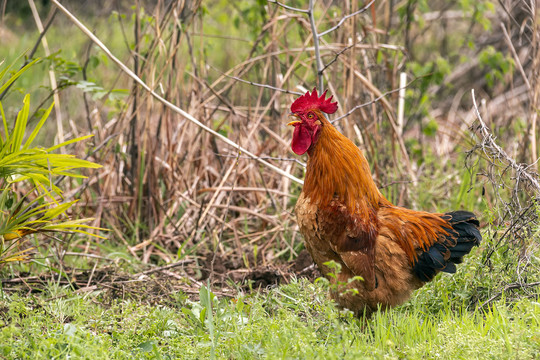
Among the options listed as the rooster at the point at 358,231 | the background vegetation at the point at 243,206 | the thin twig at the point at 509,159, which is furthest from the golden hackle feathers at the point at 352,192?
the thin twig at the point at 509,159

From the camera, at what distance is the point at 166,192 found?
5496 millimetres

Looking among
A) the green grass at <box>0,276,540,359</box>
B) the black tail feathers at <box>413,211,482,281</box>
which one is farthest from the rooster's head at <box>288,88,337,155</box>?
the black tail feathers at <box>413,211,482,281</box>

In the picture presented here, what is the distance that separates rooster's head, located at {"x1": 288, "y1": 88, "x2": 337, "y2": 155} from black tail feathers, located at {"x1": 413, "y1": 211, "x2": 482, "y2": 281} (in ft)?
3.48

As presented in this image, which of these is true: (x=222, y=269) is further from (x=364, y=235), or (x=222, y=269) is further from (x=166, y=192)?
(x=364, y=235)

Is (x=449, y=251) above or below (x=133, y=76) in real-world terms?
below

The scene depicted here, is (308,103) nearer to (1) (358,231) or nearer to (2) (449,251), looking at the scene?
(1) (358,231)

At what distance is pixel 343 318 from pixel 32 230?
2.04 meters

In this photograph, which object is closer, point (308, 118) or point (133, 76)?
point (308, 118)

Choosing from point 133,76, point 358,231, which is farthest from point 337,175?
point 133,76

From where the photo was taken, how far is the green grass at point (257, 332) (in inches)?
110

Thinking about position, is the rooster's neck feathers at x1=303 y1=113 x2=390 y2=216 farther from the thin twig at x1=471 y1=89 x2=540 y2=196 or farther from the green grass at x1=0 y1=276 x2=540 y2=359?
the thin twig at x1=471 y1=89 x2=540 y2=196

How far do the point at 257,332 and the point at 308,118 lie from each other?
1.42 metres

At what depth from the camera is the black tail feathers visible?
11.9ft

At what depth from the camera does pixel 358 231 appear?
11.9ft
